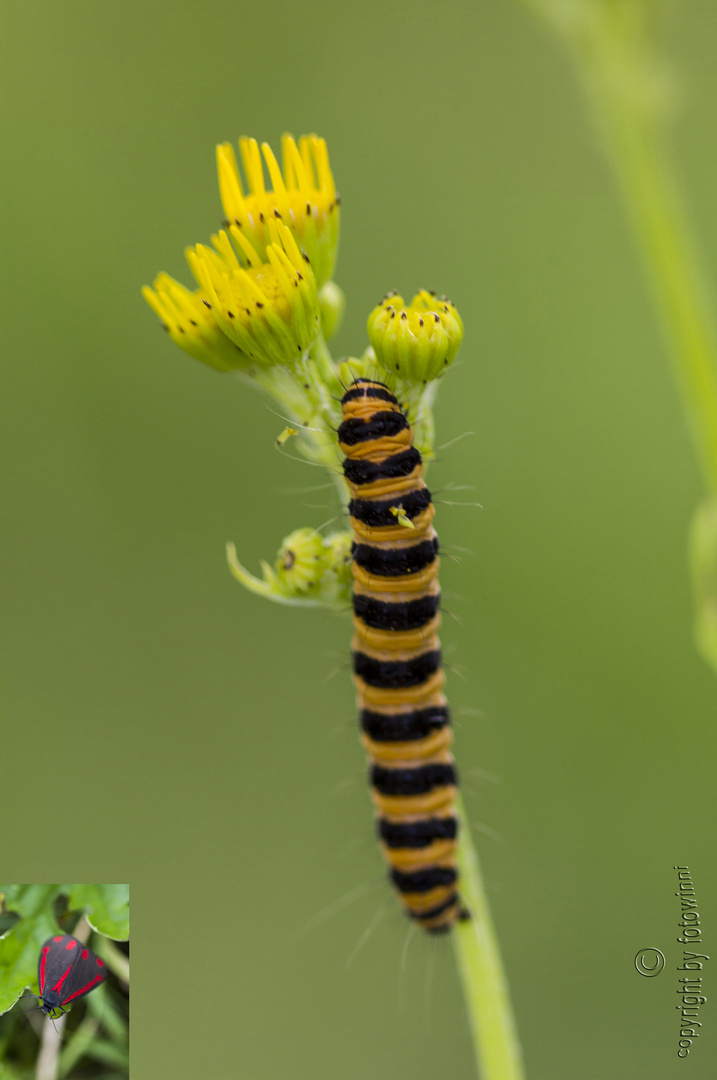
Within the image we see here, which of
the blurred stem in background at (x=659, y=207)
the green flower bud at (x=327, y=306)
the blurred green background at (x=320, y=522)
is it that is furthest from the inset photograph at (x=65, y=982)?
the blurred stem in background at (x=659, y=207)

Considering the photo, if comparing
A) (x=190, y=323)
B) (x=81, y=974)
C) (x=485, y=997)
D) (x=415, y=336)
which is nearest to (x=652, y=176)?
(x=415, y=336)

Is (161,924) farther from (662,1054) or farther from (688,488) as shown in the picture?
(688,488)

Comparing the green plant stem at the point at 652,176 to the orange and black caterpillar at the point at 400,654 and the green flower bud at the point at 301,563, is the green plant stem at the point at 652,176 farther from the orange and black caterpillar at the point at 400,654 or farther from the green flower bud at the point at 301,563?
the green flower bud at the point at 301,563

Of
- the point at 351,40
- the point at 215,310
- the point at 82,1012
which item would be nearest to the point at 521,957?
the point at 82,1012

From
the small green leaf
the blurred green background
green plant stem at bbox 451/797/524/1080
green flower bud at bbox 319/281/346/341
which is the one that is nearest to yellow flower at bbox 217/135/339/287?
green flower bud at bbox 319/281/346/341

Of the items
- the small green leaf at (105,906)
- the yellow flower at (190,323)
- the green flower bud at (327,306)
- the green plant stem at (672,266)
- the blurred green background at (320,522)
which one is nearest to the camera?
the green plant stem at (672,266)

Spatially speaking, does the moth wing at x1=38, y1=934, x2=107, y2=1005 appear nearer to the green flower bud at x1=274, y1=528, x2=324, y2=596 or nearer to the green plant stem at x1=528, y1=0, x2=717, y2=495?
the green flower bud at x1=274, y1=528, x2=324, y2=596
